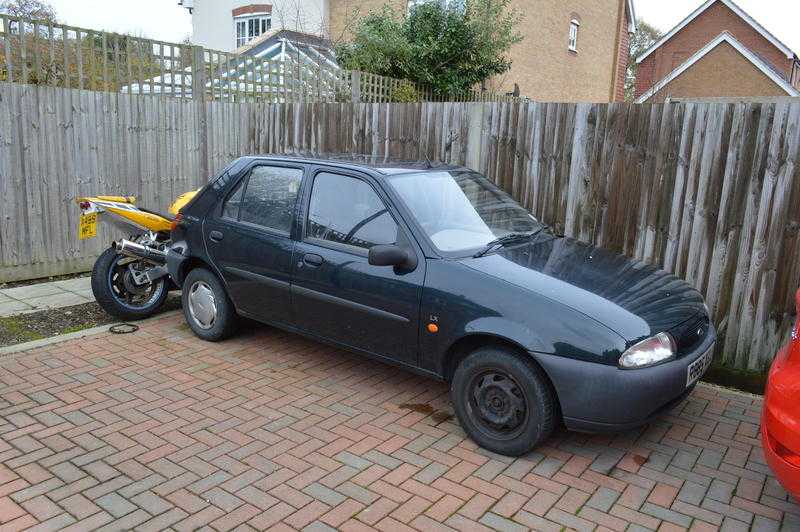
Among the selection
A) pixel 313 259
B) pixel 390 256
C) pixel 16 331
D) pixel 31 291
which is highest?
pixel 390 256

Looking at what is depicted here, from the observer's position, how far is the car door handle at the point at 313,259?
4520 millimetres

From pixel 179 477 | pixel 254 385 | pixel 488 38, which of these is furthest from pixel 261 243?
pixel 488 38

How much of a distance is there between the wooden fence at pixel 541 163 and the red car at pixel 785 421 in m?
2.20

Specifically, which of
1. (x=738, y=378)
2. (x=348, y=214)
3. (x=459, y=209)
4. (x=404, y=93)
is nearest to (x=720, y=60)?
(x=404, y=93)

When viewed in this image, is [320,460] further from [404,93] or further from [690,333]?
[404,93]

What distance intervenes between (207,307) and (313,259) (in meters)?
1.54

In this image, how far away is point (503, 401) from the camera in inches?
147

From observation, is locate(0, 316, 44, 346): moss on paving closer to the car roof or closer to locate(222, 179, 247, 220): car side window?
locate(222, 179, 247, 220): car side window

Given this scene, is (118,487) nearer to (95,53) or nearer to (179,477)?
(179,477)

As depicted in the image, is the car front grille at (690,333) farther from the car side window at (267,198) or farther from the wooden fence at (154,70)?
the wooden fence at (154,70)

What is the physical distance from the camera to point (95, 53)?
7156 millimetres

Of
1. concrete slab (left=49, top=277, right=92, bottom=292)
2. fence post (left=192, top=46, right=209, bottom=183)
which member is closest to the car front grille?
concrete slab (left=49, top=277, right=92, bottom=292)

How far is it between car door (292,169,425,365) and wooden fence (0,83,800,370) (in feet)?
7.63

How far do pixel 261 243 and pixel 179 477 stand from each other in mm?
2016
